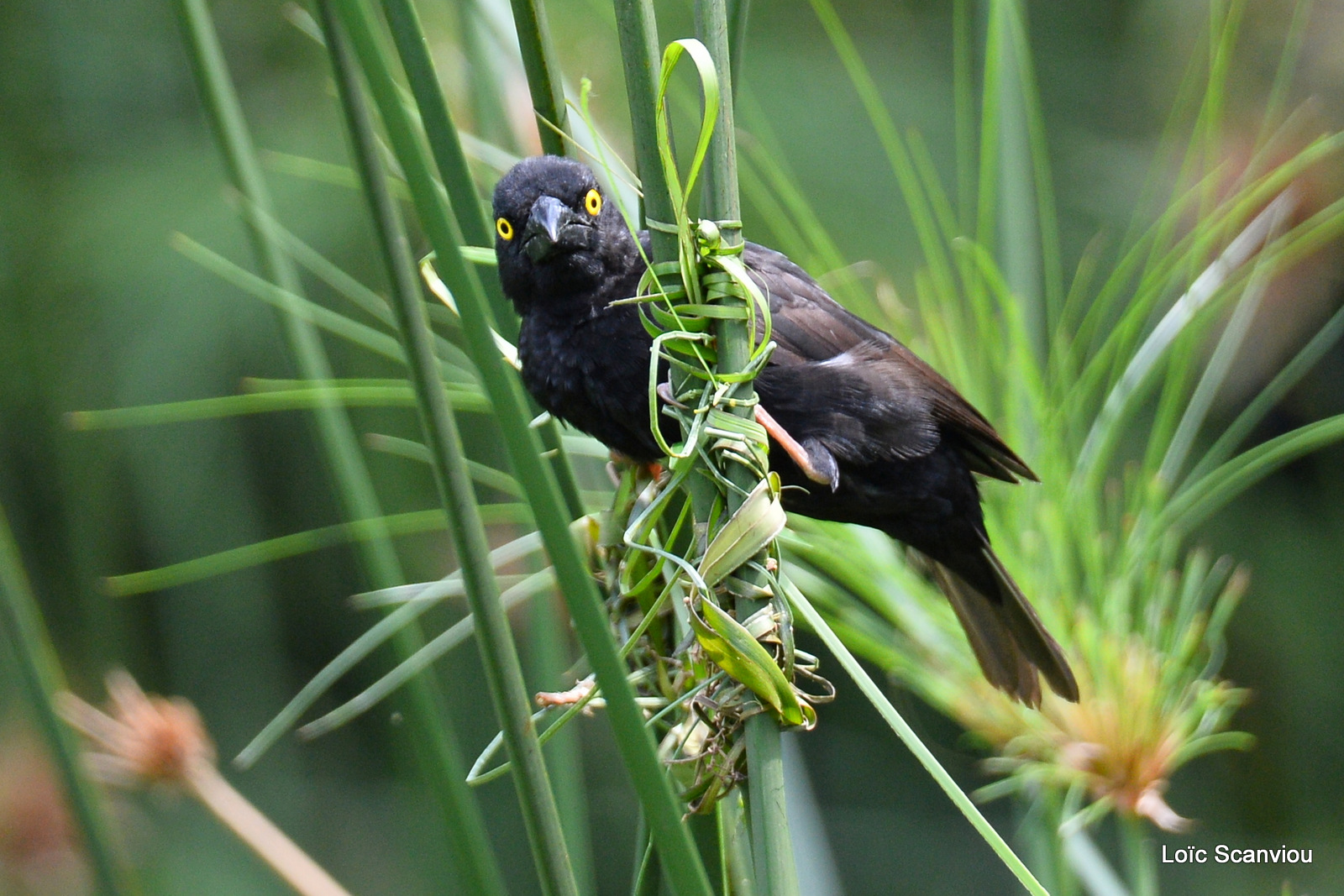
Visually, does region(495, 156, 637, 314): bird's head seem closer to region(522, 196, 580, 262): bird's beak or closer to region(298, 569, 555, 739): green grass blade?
region(522, 196, 580, 262): bird's beak

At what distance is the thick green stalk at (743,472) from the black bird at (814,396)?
2.14ft

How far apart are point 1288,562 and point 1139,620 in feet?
4.46

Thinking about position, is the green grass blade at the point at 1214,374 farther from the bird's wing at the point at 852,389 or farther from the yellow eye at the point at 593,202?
the yellow eye at the point at 593,202

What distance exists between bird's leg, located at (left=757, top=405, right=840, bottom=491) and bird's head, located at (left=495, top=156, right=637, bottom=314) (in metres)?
0.46

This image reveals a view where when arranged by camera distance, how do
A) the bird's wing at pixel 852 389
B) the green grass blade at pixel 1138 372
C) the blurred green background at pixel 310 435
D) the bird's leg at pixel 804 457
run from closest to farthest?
the bird's leg at pixel 804 457 < the green grass blade at pixel 1138 372 < the bird's wing at pixel 852 389 < the blurred green background at pixel 310 435

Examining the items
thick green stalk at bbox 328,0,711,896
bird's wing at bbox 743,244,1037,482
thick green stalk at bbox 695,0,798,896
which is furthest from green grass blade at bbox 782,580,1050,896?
bird's wing at bbox 743,244,1037,482

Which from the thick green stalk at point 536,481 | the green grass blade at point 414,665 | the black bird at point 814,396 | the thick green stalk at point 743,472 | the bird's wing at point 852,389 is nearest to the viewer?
the thick green stalk at point 536,481

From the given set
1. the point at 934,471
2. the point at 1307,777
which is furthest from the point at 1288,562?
the point at 934,471

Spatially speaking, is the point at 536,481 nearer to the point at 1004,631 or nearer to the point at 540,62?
the point at 540,62

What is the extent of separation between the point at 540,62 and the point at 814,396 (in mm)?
925

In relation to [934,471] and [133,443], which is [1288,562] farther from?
[133,443]

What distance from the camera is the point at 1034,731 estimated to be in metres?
1.65

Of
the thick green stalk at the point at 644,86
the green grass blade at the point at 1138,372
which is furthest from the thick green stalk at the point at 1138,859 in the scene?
the thick green stalk at the point at 644,86

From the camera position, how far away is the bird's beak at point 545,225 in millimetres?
1715
